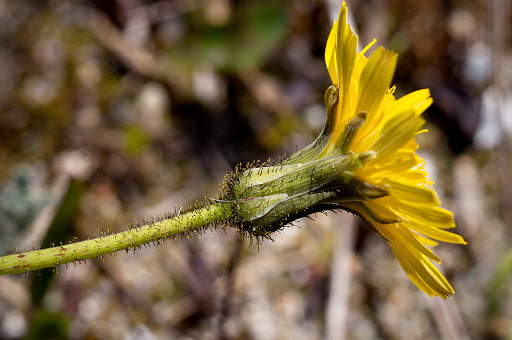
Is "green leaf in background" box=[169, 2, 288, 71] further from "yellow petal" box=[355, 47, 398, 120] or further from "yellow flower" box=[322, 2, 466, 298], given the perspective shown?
"yellow petal" box=[355, 47, 398, 120]

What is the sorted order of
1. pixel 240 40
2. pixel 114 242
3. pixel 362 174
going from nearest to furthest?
pixel 114 242 → pixel 362 174 → pixel 240 40

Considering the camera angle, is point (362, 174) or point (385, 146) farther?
point (362, 174)

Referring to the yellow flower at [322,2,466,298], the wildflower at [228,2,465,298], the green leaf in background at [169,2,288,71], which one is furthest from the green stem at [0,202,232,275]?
the green leaf in background at [169,2,288,71]

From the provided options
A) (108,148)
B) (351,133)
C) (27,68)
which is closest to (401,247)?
(351,133)

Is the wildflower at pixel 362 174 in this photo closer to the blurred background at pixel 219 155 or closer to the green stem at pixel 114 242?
the green stem at pixel 114 242

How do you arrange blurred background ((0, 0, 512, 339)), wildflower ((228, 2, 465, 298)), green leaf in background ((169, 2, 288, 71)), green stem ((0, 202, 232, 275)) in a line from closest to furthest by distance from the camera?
green stem ((0, 202, 232, 275))
wildflower ((228, 2, 465, 298))
blurred background ((0, 0, 512, 339))
green leaf in background ((169, 2, 288, 71))

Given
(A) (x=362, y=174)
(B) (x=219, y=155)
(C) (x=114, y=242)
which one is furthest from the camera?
(B) (x=219, y=155)

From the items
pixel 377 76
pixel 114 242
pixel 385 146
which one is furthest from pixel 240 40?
pixel 114 242

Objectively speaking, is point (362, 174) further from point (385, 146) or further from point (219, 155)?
point (219, 155)
